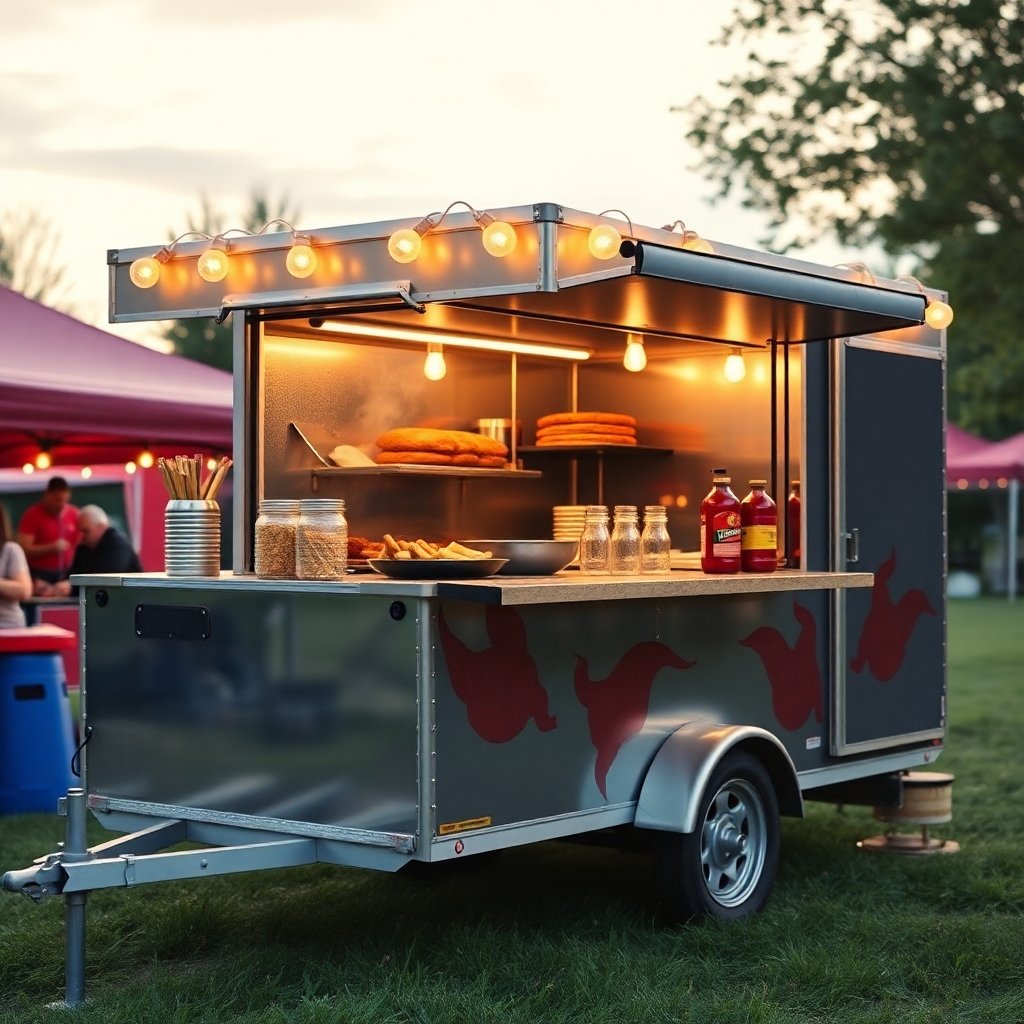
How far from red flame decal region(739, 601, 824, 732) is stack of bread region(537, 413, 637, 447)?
124 cm

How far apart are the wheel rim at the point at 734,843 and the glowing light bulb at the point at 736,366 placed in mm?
1890

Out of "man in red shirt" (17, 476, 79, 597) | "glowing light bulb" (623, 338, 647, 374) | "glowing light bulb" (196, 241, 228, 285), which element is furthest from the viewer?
"man in red shirt" (17, 476, 79, 597)

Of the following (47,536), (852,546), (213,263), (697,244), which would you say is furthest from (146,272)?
(47,536)

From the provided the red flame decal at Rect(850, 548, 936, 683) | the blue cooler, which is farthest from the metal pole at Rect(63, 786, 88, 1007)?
the blue cooler

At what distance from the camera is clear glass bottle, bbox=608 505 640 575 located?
5.90m

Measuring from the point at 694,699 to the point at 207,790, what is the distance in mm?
1670

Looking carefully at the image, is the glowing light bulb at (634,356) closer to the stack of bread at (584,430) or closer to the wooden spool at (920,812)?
A: the stack of bread at (584,430)

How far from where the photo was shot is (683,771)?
5293mm

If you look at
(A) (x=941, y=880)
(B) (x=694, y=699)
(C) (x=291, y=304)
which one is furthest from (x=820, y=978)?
(C) (x=291, y=304)

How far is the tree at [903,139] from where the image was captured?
14805 mm

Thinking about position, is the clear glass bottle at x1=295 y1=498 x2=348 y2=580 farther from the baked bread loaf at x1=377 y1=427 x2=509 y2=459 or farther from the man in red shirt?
the man in red shirt

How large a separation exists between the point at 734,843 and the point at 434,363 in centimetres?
220

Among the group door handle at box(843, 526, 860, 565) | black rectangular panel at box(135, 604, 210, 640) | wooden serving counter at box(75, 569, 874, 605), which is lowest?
black rectangular panel at box(135, 604, 210, 640)

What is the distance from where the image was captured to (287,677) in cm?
490
